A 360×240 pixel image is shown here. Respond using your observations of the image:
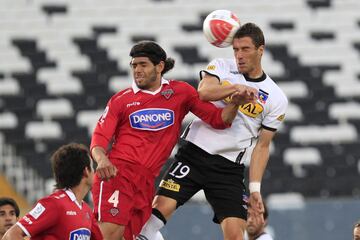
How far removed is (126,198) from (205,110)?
94 centimetres

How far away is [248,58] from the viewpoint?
7992 mm

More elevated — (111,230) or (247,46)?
(247,46)

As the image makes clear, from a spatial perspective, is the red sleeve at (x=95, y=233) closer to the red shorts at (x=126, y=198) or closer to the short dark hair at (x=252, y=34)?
the red shorts at (x=126, y=198)

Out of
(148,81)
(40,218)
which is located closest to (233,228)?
(148,81)

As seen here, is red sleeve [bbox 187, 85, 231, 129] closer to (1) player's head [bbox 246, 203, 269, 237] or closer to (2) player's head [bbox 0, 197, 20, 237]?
(1) player's head [bbox 246, 203, 269, 237]

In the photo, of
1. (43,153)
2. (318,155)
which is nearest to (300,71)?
(318,155)

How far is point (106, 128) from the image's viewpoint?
7727mm

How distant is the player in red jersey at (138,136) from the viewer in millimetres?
7719

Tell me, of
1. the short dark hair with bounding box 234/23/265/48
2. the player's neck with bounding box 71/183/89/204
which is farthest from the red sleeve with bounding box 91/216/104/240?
the short dark hair with bounding box 234/23/265/48

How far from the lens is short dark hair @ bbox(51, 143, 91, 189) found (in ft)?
21.8

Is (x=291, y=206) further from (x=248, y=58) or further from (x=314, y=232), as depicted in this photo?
(x=248, y=58)

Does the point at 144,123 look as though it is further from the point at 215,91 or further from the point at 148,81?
the point at 215,91

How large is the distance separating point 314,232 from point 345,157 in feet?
11.3

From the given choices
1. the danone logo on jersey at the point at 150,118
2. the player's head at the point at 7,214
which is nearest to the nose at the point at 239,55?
the danone logo on jersey at the point at 150,118
